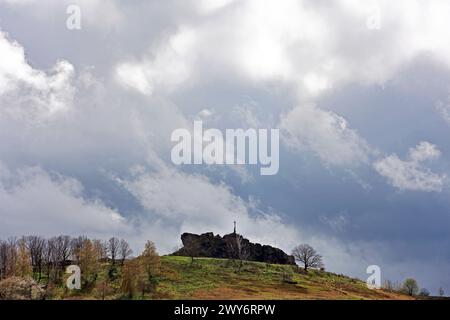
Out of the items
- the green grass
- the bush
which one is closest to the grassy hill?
the green grass

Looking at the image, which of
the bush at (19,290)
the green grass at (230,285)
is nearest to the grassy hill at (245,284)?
the green grass at (230,285)

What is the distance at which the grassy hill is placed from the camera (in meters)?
136

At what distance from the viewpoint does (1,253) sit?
158 m

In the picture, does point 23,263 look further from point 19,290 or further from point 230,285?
point 230,285

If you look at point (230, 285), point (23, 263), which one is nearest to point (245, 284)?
point (230, 285)

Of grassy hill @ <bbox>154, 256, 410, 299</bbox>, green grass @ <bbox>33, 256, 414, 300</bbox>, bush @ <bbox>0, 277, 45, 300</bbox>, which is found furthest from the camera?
grassy hill @ <bbox>154, 256, 410, 299</bbox>

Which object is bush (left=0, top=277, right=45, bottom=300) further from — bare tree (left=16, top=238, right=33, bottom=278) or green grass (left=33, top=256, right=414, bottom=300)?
bare tree (left=16, top=238, right=33, bottom=278)

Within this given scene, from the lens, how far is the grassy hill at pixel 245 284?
13588 cm

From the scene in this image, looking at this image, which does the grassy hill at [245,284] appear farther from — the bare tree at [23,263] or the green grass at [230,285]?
the bare tree at [23,263]

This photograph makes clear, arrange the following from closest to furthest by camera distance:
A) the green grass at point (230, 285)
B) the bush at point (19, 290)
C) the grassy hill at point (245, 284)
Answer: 1. the bush at point (19, 290)
2. the green grass at point (230, 285)
3. the grassy hill at point (245, 284)
